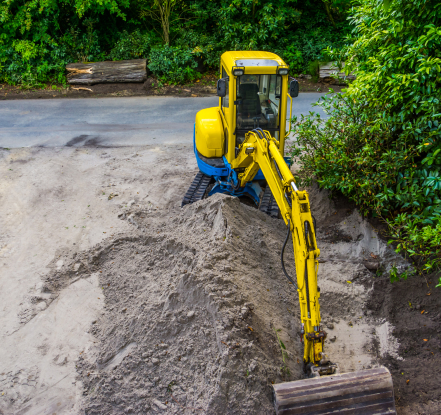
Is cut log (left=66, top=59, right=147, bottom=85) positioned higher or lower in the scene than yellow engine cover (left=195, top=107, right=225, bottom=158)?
higher

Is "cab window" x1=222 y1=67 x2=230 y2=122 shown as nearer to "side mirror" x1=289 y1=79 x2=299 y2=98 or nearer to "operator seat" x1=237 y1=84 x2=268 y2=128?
"operator seat" x1=237 y1=84 x2=268 y2=128

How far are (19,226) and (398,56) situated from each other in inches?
270

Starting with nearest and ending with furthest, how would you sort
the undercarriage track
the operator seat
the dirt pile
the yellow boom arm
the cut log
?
the yellow boom arm, the dirt pile, the operator seat, the undercarriage track, the cut log

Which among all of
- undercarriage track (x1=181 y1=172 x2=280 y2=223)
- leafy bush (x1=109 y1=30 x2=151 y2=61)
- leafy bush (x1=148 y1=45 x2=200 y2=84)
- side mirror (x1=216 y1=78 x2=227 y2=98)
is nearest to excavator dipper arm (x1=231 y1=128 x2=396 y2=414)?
undercarriage track (x1=181 y1=172 x2=280 y2=223)

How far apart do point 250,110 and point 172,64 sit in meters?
8.90

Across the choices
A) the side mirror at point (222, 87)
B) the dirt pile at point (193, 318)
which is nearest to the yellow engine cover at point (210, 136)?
the side mirror at point (222, 87)

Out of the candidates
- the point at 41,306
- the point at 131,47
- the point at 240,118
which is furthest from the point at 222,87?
the point at 131,47

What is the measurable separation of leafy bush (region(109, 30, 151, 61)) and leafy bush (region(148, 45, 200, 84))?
2.04 ft

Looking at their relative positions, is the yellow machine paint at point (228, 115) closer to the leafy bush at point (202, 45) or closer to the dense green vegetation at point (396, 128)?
the dense green vegetation at point (396, 128)

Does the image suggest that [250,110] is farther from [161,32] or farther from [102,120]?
[161,32]

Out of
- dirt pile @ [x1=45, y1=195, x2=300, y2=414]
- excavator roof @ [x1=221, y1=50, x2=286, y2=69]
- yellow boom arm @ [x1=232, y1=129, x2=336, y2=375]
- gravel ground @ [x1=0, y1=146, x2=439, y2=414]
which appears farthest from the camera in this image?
excavator roof @ [x1=221, y1=50, x2=286, y2=69]

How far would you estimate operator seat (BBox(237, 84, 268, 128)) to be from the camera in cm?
648

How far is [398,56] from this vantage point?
530 centimetres

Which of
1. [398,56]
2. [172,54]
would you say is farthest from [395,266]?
[172,54]
